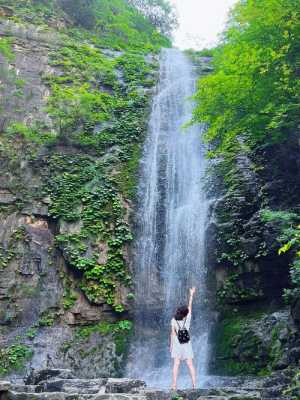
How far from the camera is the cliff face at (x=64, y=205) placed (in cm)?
1122

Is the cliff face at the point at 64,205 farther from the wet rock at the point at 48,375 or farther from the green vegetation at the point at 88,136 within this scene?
the wet rock at the point at 48,375

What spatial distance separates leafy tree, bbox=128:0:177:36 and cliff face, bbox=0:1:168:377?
39.8 feet

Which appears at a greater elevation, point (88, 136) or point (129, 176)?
point (88, 136)

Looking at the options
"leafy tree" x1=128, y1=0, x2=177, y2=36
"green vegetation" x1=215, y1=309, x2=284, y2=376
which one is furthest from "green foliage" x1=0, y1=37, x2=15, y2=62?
"leafy tree" x1=128, y1=0, x2=177, y2=36

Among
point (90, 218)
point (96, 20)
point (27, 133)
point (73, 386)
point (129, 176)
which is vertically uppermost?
point (96, 20)

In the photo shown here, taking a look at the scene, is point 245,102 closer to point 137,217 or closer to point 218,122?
point 218,122

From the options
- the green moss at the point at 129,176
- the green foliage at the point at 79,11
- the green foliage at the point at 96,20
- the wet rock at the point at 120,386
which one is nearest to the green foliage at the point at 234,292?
the green moss at the point at 129,176

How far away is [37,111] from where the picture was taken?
16.1 metres

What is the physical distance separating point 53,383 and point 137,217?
7043 mm

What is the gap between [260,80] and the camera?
971 cm

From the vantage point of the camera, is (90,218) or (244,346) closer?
(244,346)

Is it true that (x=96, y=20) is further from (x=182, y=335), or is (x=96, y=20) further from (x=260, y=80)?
(x=182, y=335)

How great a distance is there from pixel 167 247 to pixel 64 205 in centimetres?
325

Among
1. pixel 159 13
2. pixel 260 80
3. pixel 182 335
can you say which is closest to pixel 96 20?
pixel 159 13
